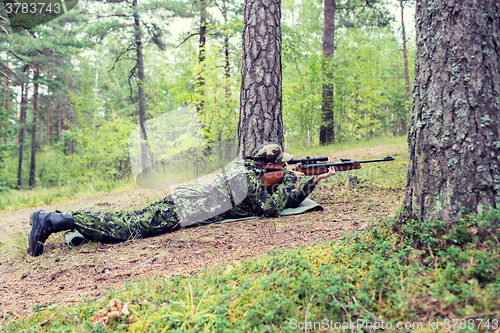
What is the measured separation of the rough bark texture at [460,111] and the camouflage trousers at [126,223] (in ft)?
10.1

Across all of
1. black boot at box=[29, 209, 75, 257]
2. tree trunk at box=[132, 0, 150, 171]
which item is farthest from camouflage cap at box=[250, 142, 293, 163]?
tree trunk at box=[132, 0, 150, 171]

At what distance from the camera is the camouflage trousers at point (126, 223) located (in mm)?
3543

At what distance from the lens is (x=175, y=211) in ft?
13.1

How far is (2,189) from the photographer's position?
1153 centimetres

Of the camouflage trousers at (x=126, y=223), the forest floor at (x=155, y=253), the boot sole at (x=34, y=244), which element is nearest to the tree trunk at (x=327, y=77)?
the forest floor at (x=155, y=253)

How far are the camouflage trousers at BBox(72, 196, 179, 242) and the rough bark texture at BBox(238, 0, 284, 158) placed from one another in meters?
1.69

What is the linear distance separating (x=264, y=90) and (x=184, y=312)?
3.78m

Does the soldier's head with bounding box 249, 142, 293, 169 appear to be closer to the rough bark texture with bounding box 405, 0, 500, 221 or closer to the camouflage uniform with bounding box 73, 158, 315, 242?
the camouflage uniform with bounding box 73, 158, 315, 242

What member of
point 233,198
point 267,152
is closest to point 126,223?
point 233,198

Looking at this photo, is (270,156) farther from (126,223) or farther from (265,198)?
(126,223)

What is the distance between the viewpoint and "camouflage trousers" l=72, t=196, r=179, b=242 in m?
3.54

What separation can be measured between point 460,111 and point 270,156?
2.45 meters

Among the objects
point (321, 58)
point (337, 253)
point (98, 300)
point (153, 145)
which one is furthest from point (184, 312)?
point (153, 145)

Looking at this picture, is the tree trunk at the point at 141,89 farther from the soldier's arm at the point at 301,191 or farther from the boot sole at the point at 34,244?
the soldier's arm at the point at 301,191
